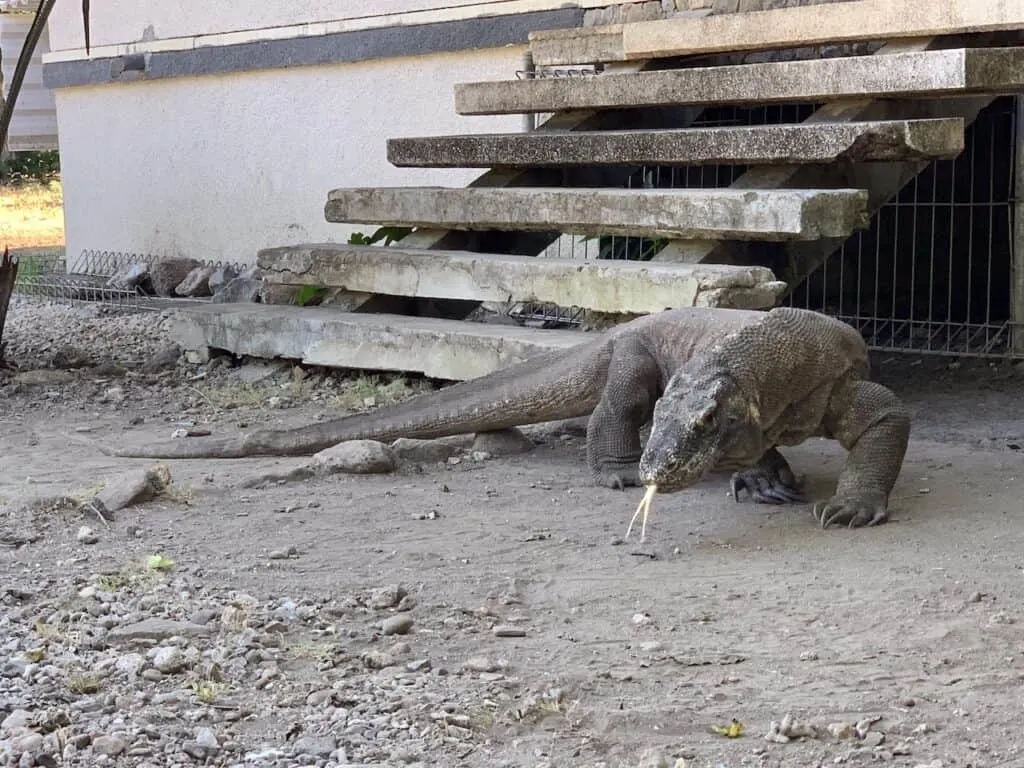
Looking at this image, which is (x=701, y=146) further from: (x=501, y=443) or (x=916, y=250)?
(x=916, y=250)

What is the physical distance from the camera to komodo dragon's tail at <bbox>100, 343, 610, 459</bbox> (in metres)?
5.52

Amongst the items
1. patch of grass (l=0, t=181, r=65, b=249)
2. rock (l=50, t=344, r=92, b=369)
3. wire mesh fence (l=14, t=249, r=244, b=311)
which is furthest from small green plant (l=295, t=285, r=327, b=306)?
patch of grass (l=0, t=181, r=65, b=249)

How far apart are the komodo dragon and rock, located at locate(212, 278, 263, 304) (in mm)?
3820

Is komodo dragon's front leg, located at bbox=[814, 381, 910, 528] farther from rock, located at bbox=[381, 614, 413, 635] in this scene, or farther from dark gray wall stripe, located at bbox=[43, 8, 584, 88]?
dark gray wall stripe, located at bbox=[43, 8, 584, 88]

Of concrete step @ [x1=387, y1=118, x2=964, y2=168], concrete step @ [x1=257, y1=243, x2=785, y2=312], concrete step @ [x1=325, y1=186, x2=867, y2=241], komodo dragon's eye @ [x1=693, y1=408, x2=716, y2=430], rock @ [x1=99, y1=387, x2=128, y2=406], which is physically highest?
concrete step @ [x1=387, y1=118, x2=964, y2=168]

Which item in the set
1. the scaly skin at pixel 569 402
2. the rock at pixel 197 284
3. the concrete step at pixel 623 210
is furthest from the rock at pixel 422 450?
the rock at pixel 197 284

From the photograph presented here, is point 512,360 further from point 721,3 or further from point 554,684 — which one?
point 554,684

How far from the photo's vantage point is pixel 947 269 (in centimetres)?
825

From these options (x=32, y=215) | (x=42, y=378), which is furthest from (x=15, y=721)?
(x=32, y=215)

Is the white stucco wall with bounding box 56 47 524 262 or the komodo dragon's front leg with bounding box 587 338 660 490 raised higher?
the white stucco wall with bounding box 56 47 524 262

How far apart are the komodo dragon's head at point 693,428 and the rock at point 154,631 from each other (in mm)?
1426

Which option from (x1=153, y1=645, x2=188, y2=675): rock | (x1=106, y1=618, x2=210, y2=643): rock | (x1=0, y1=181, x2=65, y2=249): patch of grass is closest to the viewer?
(x1=153, y1=645, x2=188, y2=675): rock

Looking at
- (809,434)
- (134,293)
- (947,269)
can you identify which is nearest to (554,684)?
(809,434)

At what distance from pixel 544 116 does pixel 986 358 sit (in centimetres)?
294
